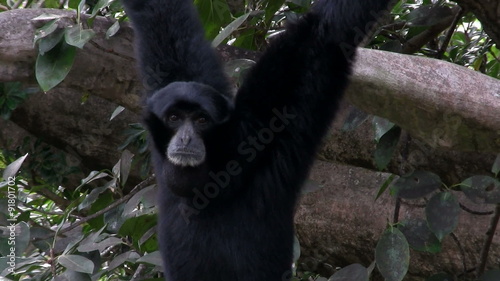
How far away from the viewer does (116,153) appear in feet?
16.3

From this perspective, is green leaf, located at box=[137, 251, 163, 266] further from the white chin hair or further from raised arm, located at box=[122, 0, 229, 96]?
raised arm, located at box=[122, 0, 229, 96]

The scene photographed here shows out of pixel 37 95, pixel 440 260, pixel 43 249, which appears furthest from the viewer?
pixel 37 95

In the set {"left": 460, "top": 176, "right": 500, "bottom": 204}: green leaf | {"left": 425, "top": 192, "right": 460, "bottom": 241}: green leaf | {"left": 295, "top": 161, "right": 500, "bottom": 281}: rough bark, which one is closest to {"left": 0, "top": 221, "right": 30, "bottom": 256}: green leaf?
{"left": 295, "top": 161, "right": 500, "bottom": 281}: rough bark

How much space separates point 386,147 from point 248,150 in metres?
0.79

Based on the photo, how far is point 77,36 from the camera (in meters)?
3.30

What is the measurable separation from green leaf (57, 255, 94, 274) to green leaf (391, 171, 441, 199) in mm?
1453

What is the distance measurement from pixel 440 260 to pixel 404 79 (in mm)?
1621

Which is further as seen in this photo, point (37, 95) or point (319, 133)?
point (37, 95)

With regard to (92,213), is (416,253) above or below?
below

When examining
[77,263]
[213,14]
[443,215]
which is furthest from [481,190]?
[77,263]

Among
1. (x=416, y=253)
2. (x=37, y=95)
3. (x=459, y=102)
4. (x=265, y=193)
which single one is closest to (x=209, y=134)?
(x=265, y=193)

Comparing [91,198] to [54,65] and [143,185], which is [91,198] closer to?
[143,185]

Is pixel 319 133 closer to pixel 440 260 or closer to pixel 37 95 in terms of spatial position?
pixel 440 260

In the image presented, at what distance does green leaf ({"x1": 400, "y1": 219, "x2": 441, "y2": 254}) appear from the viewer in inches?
128
